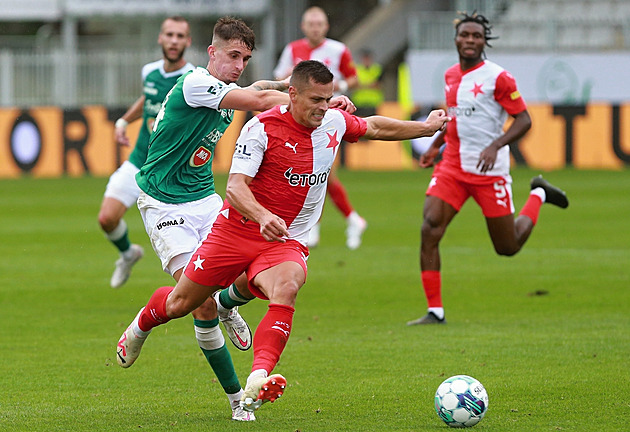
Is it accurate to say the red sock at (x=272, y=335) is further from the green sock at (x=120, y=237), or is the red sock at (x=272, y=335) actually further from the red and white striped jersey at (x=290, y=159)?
the green sock at (x=120, y=237)

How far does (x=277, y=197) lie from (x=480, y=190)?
3.33m

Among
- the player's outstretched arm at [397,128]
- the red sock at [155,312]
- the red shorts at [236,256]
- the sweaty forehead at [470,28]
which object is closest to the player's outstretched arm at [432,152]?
the sweaty forehead at [470,28]

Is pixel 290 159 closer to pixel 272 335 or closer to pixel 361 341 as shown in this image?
pixel 272 335

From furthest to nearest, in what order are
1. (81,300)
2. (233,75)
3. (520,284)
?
(520,284) → (81,300) → (233,75)

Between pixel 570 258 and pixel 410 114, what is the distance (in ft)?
38.8

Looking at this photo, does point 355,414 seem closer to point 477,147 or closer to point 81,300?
point 477,147

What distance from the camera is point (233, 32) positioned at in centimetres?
640

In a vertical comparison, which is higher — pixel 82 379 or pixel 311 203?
pixel 311 203

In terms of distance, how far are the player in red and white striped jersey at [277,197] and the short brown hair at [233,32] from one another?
1.94ft

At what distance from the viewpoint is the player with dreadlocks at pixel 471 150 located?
8.94 meters

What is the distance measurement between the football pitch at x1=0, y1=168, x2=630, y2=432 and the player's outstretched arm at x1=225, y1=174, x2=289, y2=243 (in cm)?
99

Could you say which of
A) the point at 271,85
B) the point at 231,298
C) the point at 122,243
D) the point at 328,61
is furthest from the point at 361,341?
the point at 328,61

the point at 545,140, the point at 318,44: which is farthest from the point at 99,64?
the point at 318,44

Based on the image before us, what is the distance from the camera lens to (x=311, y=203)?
20.3ft
